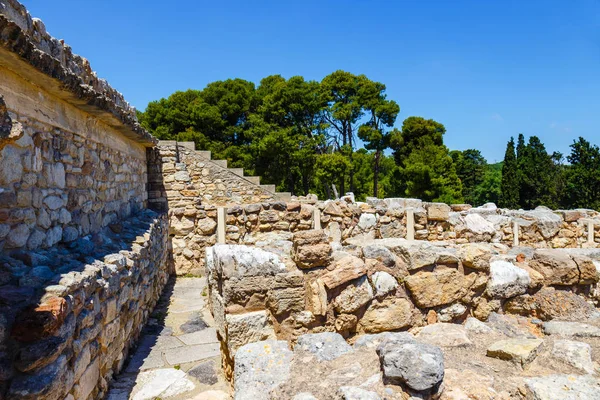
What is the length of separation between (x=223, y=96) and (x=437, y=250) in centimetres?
2176

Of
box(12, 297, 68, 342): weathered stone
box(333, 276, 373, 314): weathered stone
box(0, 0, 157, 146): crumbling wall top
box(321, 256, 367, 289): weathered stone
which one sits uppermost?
box(0, 0, 157, 146): crumbling wall top

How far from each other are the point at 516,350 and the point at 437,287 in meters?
0.81

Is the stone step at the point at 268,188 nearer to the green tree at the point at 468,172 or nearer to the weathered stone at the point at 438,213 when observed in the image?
the weathered stone at the point at 438,213

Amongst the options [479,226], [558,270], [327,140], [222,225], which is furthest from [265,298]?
[327,140]

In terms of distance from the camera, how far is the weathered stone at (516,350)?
2180 millimetres

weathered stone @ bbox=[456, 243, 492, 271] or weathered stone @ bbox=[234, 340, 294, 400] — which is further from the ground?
weathered stone @ bbox=[456, 243, 492, 271]

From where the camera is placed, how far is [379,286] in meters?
2.91

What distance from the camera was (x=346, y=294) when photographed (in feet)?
9.25

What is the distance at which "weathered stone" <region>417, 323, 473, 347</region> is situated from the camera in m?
2.59

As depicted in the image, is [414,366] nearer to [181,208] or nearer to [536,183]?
[181,208]

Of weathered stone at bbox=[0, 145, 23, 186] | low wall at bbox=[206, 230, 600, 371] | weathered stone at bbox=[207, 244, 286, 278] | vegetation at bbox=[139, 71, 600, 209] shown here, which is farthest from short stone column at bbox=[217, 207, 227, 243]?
vegetation at bbox=[139, 71, 600, 209]

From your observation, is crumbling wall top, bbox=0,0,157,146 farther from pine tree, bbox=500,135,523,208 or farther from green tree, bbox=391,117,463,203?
pine tree, bbox=500,135,523,208

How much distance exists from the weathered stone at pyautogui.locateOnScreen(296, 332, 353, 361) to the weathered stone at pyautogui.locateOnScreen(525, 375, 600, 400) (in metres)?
0.97

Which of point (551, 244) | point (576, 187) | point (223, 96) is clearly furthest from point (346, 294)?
point (576, 187)
